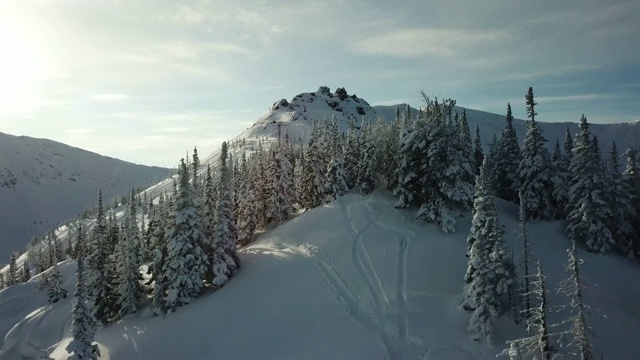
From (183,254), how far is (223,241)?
15.0 ft

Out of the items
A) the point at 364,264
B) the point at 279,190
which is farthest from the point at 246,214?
the point at 364,264

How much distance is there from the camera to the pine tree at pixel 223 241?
46750 millimetres

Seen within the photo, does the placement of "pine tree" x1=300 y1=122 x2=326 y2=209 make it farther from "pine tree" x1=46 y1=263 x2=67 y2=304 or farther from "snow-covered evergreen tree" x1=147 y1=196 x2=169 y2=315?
"pine tree" x1=46 y1=263 x2=67 y2=304

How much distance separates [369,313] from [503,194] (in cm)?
3789

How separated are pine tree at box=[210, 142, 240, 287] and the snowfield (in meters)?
1.46

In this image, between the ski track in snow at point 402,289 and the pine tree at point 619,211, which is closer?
the ski track in snow at point 402,289

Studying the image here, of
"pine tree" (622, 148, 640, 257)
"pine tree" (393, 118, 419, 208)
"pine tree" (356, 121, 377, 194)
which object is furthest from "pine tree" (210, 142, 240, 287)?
"pine tree" (622, 148, 640, 257)

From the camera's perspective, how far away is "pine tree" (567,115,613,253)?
49938 mm

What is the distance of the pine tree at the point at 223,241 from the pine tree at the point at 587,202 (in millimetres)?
37355

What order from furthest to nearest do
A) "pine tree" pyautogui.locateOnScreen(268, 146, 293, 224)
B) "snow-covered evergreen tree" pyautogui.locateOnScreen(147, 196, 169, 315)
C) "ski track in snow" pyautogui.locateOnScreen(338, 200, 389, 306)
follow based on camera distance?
1. "pine tree" pyautogui.locateOnScreen(268, 146, 293, 224)
2. "snow-covered evergreen tree" pyautogui.locateOnScreen(147, 196, 169, 315)
3. "ski track in snow" pyautogui.locateOnScreen(338, 200, 389, 306)

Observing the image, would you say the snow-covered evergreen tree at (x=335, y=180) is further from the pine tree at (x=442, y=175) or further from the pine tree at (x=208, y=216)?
the pine tree at (x=208, y=216)

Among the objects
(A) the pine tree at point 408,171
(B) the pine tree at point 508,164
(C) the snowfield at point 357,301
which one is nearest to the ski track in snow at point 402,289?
(C) the snowfield at point 357,301

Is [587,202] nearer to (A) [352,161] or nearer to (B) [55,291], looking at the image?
(A) [352,161]

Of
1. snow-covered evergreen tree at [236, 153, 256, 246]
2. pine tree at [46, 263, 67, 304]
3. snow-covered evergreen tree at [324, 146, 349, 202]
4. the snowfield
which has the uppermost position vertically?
snow-covered evergreen tree at [324, 146, 349, 202]
